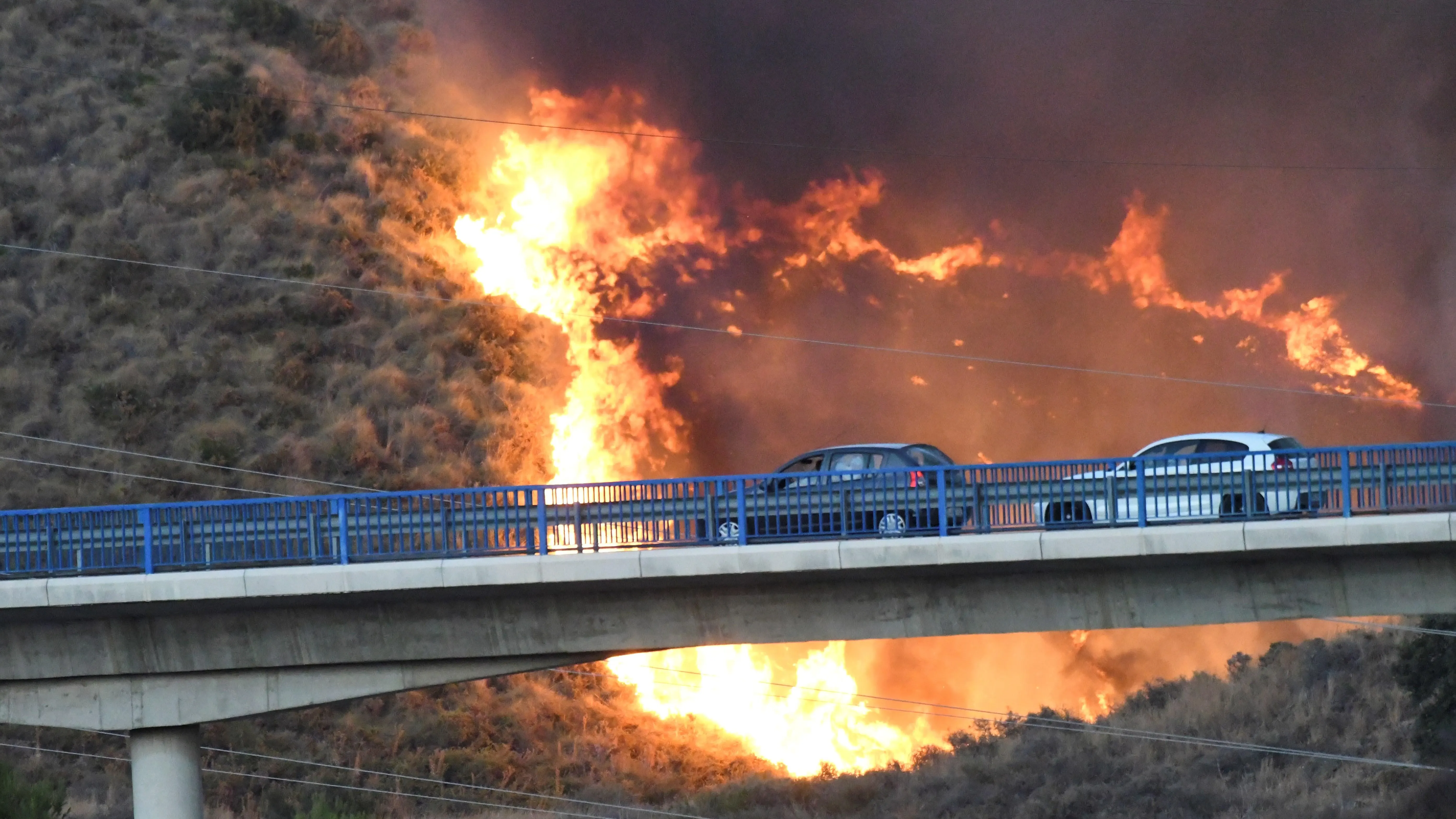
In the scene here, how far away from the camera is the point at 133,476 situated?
1419 inches

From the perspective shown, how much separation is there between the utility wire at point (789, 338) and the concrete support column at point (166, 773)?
78.8 ft

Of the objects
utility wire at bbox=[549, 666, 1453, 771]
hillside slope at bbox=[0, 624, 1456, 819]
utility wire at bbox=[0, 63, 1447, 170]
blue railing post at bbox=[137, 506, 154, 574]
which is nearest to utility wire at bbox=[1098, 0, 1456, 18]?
utility wire at bbox=[0, 63, 1447, 170]

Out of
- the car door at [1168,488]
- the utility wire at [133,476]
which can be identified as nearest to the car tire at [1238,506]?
the car door at [1168,488]

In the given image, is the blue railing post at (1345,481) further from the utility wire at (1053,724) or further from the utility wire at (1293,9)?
the utility wire at (1293,9)

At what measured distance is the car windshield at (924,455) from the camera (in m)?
22.9

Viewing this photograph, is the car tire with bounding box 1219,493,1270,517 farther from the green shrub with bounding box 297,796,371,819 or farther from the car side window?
the green shrub with bounding box 297,796,371,819

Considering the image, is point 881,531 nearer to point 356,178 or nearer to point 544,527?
point 544,527

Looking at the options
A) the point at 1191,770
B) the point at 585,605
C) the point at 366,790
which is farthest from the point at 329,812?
the point at 1191,770

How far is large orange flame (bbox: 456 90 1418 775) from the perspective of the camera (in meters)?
40.3

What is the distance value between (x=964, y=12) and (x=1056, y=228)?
820cm

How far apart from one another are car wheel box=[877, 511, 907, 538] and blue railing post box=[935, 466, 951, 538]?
48 cm

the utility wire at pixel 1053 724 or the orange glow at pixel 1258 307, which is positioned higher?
the orange glow at pixel 1258 307

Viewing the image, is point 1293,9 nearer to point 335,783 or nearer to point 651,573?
point 335,783

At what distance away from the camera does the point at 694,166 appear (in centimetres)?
4553
